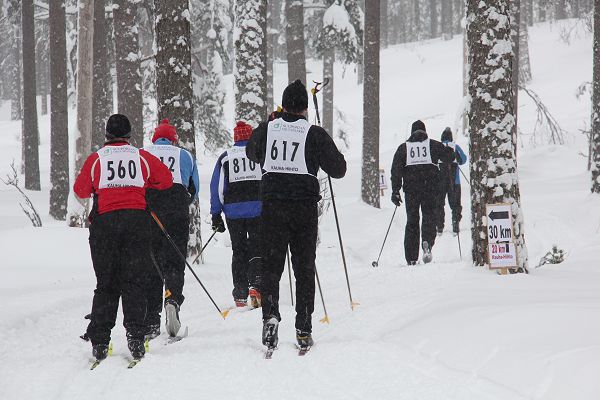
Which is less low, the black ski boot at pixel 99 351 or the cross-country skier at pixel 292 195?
the cross-country skier at pixel 292 195

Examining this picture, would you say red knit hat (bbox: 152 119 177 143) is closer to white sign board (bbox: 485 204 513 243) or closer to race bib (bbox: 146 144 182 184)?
race bib (bbox: 146 144 182 184)

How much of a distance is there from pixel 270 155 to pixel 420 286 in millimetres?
3107

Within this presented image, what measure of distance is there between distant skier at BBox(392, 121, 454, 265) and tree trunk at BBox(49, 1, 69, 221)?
10457mm

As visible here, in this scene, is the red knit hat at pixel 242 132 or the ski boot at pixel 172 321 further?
the red knit hat at pixel 242 132

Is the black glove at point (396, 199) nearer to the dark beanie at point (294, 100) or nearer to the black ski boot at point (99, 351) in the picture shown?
the dark beanie at point (294, 100)

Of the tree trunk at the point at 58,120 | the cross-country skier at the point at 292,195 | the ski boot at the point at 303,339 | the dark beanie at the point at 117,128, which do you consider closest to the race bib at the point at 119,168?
the dark beanie at the point at 117,128

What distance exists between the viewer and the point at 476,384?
4.20 metres

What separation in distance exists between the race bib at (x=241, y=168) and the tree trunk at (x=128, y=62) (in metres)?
9.11

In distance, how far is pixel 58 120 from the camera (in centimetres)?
1795

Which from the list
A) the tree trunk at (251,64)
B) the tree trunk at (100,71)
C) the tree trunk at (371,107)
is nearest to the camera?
the tree trunk at (251,64)

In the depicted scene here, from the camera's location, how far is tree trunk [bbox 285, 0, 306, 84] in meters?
19.2

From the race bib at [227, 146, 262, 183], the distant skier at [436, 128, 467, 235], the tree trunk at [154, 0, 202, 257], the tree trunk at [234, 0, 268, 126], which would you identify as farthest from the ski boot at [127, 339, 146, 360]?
the distant skier at [436, 128, 467, 235]

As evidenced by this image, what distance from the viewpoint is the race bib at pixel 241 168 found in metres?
7.47

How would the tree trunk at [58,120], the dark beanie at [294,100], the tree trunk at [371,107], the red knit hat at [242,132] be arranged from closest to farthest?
the dark beanie at [294,100] < the red knit hat at [242,132] < the tree trunk at [371,107] < the tree trunk at [58,120]
